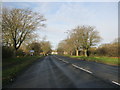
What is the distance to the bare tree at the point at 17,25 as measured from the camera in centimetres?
Answer: 2785

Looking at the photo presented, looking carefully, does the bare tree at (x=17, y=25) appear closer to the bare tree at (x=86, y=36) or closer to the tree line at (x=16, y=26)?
the tree line at (x=16, y=26)

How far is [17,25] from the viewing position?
28.8 metres

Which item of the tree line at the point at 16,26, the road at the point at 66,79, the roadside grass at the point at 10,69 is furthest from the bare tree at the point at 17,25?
the road at the point at 66,79

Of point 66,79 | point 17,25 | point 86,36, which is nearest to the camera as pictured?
point 66,79

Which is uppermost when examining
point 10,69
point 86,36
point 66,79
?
point 86,36

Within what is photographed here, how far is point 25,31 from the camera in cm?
3167

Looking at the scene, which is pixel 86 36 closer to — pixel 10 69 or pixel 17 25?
pixel 17 25

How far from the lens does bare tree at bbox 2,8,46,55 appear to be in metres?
27.9

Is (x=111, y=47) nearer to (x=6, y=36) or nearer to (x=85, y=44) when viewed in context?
(x=85, y=44)

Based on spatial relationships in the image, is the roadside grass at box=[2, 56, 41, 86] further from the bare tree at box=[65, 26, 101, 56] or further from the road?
the bare tree at box=[65, 26, 101, 56]

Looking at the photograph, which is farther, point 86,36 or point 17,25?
point 86,36

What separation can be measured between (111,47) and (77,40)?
1695 centimetres

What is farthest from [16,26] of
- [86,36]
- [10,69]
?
[86,36]

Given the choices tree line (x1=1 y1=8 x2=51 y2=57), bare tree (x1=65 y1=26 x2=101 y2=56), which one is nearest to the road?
tree line (x1=1 y1=8 x2=51 y2=57)
